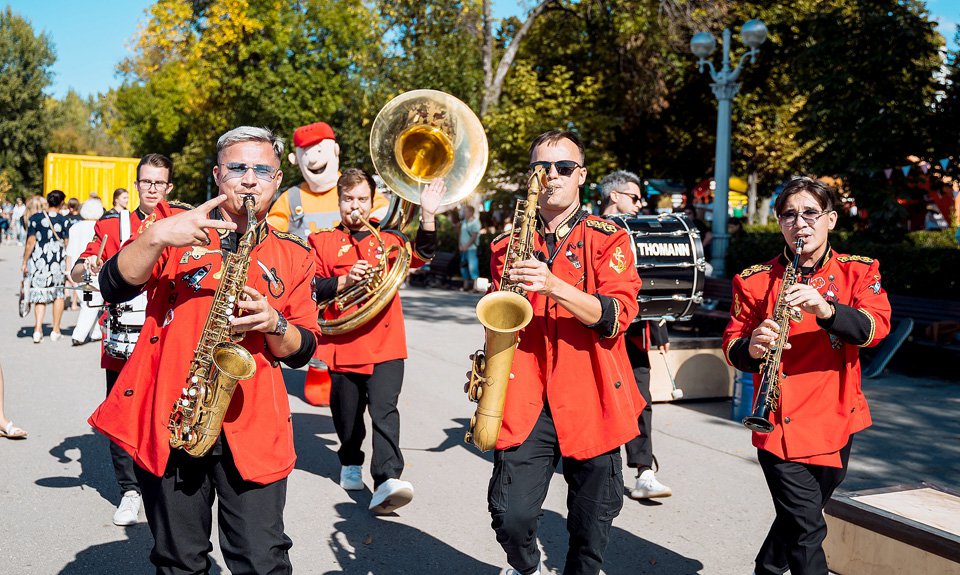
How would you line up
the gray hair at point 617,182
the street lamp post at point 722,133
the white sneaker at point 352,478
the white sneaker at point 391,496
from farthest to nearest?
the street lamp post at point 722,133 → the gray hair at point 617,182 → the white sneaker at point 352,478 → the white sneaker at point 391,496

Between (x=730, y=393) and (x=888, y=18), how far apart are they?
788 centimetres

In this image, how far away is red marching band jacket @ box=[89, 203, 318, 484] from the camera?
2797 mm

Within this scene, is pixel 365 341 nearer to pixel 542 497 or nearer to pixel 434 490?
pixel 434 490

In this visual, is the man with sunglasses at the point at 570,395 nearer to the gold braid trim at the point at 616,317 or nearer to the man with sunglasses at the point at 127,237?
the gold braid trim at the point at 616,317

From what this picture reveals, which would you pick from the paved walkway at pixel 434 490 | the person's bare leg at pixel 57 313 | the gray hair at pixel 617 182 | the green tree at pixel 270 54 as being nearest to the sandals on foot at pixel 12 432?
the paved walkway at pixel 434 490

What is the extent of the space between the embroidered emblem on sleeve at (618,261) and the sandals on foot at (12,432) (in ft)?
17.3

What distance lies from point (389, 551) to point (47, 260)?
931 centimetres

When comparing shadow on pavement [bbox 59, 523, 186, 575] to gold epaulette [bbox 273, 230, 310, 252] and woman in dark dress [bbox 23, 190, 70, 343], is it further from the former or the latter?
woman in dark dress [bbox 23, 190, 70, 343]

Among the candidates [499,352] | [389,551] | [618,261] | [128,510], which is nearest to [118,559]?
[128,510]

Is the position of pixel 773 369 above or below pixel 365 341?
above

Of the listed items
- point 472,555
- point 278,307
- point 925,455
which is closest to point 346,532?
point 472,555

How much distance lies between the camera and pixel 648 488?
5.49 meters

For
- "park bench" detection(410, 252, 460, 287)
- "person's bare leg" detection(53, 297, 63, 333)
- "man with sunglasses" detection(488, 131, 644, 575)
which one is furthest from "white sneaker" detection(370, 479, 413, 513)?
"park bench" detection(410, 252, 460, 287)

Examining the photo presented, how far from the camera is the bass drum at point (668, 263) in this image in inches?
257
